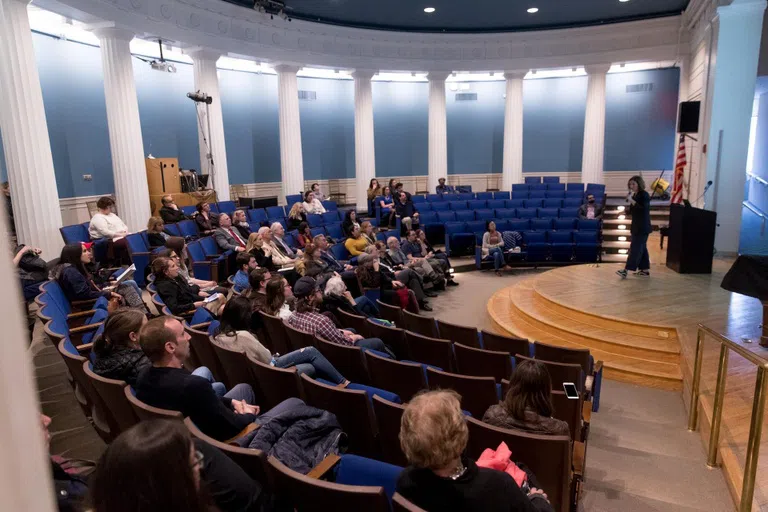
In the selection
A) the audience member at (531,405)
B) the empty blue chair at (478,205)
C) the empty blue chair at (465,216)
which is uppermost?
the empty blue chair at (478,205)

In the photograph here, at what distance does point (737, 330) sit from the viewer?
521cm

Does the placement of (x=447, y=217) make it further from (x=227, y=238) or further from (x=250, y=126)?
(x=250, y=126)

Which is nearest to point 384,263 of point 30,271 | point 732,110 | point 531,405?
point 30,271

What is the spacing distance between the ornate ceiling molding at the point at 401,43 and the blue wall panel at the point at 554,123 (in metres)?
3.00

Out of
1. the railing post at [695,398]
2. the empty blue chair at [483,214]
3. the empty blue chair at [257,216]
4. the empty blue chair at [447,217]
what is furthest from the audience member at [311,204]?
the railing post at [695,398]

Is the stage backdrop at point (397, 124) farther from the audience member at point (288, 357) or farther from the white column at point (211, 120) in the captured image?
the audience member at point (288, 357)

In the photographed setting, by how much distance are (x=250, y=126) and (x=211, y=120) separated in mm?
3915

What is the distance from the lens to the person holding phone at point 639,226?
6.90m

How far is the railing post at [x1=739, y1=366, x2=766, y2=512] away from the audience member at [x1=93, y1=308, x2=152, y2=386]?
11.0 ft

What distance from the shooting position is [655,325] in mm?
5484

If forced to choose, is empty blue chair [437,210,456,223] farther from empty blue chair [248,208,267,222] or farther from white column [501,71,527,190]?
white column [501,71,527,190]

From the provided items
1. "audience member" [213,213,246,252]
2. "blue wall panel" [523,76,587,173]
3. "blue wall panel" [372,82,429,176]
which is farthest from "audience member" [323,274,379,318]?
"blue wall panel" [523,76,587,173]

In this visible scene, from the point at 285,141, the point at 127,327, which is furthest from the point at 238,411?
the point at 285,141

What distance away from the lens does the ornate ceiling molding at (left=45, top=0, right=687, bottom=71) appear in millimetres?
10422
